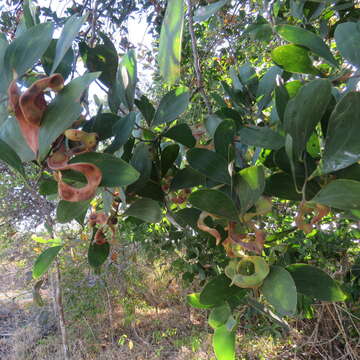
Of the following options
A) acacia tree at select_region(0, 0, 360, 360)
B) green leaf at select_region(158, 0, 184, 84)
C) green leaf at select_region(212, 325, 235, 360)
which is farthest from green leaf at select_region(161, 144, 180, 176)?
green leaf at select_region(212, 325, 235, 360)

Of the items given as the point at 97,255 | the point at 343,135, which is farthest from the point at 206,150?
the point at 97,255

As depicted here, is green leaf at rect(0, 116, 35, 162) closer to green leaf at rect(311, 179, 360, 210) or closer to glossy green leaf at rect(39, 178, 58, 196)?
glossy green leaf at rect(39, 178, 58, 196)

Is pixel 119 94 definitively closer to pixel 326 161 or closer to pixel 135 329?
pixel 326 161

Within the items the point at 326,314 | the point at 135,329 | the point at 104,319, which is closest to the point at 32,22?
the point at 326,314

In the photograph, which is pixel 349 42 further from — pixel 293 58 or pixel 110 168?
pixel 110 168

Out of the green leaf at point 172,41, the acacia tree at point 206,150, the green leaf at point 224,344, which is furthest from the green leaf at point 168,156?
the green leaf at point 224,344

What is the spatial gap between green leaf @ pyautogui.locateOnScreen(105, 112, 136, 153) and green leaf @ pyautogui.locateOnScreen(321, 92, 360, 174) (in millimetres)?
175

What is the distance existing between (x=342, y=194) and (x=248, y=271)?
0.12 meters

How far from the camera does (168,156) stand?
390mm

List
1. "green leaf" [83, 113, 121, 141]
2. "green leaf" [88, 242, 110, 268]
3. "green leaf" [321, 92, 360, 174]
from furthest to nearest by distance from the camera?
"green leaf" [88, 242, 110, 268] → "green leaf" [83, 113, 121, 141] → "green leaf" [321, 92, 360, 174]

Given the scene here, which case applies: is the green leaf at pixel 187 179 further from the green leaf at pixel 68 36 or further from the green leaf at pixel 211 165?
the green leaf at pixel 68 36

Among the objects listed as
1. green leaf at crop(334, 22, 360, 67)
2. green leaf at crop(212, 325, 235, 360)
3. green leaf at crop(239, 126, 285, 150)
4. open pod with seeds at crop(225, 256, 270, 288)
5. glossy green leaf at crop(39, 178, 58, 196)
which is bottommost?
green leaf at crop(212, 325, 235, 360)

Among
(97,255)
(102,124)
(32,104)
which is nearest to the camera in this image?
(32,104)

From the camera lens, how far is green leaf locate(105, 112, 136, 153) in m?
0.31
